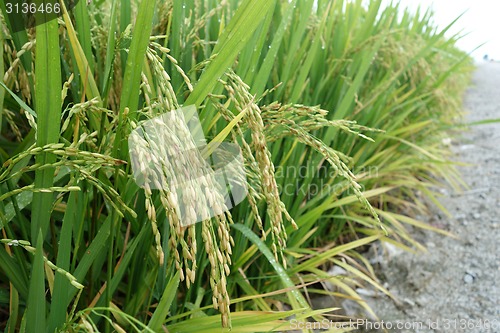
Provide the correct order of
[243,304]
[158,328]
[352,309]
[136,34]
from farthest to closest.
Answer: [352,309]
[243,304]
[158,328]
[136,34]

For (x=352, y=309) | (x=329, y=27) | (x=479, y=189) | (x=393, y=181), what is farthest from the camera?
(x=479, y=189)

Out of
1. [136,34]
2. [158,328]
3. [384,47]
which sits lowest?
[158,328]

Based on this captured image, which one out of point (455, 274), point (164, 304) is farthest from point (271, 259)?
point (455, 274)

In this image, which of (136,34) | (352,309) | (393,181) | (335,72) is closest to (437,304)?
(352,309)

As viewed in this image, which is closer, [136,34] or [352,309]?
[136,34]

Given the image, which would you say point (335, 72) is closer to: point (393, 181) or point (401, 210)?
point (393, 181)

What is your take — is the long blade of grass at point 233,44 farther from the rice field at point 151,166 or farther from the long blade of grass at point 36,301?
the long blade of grass at point 36,301

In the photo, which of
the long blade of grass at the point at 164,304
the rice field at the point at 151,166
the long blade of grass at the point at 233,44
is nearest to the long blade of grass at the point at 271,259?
the rice field at the point at 151,166

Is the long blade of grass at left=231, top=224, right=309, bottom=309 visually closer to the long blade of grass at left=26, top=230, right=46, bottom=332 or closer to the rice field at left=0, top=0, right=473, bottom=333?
the rice field at left=0, top=0, right=473, bottom=333

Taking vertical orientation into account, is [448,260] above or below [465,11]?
below
